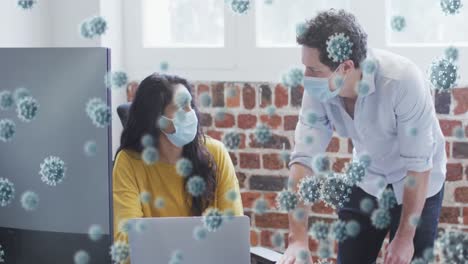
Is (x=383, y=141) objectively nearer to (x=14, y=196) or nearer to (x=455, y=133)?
(x=455, y=133)

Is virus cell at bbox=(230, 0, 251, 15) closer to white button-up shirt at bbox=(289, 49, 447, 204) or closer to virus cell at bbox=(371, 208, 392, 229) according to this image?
white button-up shirt at bbox=(289, 49, 447, 204)

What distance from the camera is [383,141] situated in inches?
59.6

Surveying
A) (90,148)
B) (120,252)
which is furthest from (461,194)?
(90,148)

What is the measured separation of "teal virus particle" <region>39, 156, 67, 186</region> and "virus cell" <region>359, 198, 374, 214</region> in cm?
64

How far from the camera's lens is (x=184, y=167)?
1.62 m

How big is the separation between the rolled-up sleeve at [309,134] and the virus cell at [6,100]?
0.61 m

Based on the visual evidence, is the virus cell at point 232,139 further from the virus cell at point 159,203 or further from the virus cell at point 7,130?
the virus cell at point 7,130

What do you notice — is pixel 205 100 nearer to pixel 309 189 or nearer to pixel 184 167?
pixel 184 167

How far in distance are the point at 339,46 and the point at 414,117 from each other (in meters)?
0.22

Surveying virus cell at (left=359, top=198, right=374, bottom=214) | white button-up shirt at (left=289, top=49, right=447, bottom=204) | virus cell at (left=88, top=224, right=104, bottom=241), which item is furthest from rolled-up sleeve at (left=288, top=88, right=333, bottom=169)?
virus cell at (left=88, top=224, right=104, bottom=241)

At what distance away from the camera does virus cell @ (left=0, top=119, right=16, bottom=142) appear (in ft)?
4.25

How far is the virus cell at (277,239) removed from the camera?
1.78 meters

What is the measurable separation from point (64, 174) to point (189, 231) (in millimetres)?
262

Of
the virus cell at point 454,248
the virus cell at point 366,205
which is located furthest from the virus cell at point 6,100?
the virus cell at point 454,248
